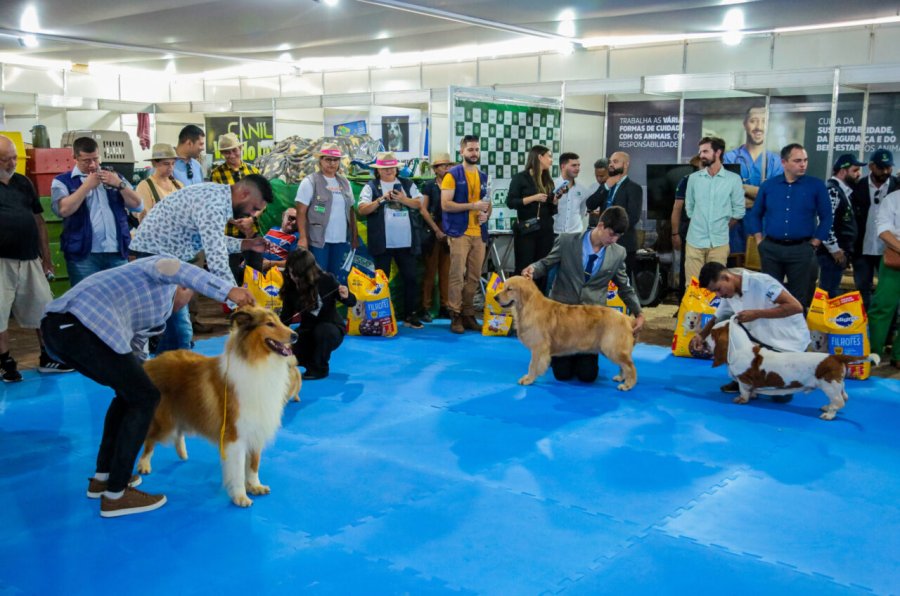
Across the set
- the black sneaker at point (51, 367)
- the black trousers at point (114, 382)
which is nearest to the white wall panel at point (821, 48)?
the black sneaker at point (51, 367)

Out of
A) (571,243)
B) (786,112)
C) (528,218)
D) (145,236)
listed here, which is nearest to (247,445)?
(145,236)

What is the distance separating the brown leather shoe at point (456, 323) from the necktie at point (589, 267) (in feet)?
5.88

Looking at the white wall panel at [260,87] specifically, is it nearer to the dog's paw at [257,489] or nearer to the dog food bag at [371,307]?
the dog food bag at [371,307]

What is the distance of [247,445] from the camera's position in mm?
3402

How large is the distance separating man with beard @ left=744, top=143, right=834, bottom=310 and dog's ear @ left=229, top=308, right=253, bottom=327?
4338 mm

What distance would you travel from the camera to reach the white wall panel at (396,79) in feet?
49.5

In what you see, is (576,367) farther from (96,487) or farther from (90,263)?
(90,263)

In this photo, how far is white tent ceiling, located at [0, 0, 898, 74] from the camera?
8.90 metres

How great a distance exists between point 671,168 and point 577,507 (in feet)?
20.9

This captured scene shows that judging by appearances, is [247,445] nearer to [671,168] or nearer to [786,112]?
[671,168]

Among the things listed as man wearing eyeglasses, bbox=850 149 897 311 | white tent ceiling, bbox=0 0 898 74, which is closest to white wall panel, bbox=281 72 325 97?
white tent ceiling, bbox=0 0 898 74

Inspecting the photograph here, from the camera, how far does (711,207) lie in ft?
22.8

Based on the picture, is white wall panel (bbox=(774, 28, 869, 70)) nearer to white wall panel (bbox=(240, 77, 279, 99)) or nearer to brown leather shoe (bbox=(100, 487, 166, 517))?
brown leather shoe (bbox=(100, 487, 166, 517))

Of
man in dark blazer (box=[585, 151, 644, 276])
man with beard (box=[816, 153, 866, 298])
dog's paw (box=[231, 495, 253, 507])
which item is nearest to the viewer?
dog's paw (box=[231, 495, 253, 507])
